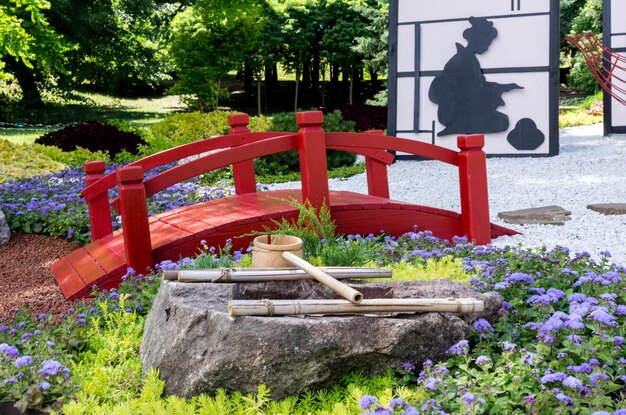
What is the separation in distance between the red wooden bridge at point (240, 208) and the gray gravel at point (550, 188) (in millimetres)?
625

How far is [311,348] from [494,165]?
783 cm

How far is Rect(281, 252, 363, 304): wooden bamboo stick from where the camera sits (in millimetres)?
2868

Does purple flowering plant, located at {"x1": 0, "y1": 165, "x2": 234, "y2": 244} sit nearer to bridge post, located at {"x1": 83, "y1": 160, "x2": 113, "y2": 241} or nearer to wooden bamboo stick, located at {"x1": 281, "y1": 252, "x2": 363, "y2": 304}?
bridge post, located at {"x1": 83, "y1": 160, "x2": 113, "y2": 241}

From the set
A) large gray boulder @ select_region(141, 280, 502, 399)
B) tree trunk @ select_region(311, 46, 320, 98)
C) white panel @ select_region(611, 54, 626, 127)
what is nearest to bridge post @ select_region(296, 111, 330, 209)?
large gray boulder @ select_region(141, 280, 502, 399)

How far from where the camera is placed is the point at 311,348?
9.11 ft

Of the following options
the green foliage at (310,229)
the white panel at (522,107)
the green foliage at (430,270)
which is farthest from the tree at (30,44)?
the green foliage at (430,270)

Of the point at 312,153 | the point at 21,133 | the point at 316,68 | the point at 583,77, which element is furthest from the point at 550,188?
the point at 316,68

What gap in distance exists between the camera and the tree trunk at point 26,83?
23594mm

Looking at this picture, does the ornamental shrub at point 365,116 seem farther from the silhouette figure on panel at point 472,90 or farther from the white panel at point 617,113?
the white panel at point 617,113

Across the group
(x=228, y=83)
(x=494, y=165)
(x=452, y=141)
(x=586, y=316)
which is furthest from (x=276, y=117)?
(x=228, y=83)

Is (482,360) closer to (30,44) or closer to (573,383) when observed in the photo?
(573,383)

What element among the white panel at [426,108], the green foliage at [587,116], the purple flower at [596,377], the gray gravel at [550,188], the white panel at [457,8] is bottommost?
the gray gravel at [550,188]

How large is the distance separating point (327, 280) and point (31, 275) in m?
3.48

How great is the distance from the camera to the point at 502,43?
35.3 ft
